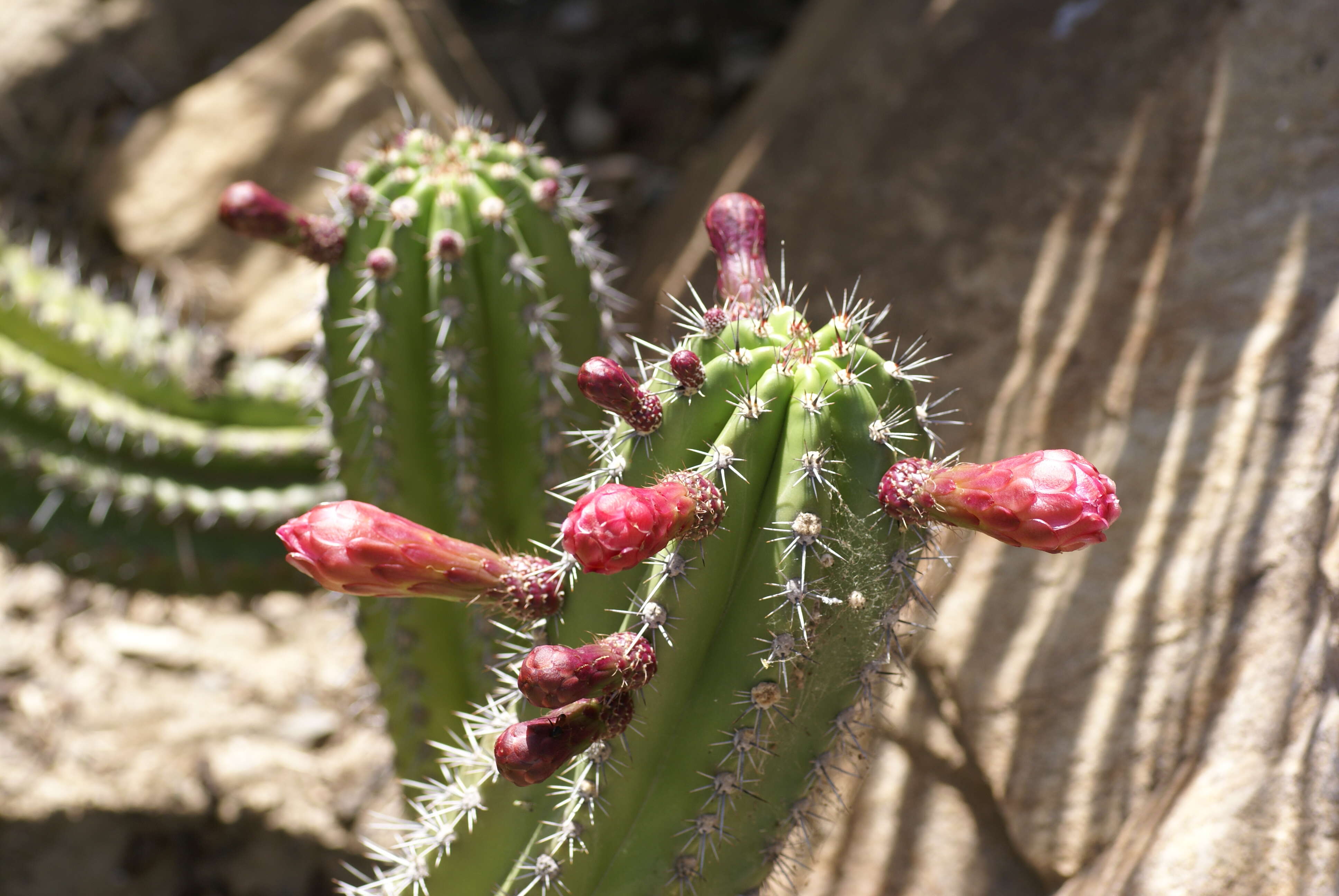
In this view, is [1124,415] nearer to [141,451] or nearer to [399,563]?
[399,563]

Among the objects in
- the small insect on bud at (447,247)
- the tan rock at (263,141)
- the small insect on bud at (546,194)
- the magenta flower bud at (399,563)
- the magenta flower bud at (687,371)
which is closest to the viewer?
the magenta flower bud at (399,563)

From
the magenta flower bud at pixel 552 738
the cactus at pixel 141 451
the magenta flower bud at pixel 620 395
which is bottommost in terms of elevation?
the cactus at pixel 141 451

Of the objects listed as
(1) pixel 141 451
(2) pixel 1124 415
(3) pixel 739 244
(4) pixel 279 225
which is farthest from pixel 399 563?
(2) pixel 1124 415

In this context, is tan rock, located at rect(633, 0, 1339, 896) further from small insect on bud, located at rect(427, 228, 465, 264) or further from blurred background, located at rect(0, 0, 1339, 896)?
small insect on bud, located at rect(427, 228, 465, 264)

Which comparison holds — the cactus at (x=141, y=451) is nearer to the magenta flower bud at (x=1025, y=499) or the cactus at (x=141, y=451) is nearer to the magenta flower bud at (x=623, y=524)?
the magenta flower bud at (x=623, y=524)

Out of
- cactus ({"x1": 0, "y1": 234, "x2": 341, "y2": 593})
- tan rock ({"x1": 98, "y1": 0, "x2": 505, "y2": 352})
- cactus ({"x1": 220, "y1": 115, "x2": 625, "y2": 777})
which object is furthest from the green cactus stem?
tan rock ({"x1": 98, "y1": 0, "x2": 505, "y2": 352})

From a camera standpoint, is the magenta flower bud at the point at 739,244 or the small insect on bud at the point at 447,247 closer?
the magenta flower bud at the point at 739,244

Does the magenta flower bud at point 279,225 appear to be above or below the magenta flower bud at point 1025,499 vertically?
below

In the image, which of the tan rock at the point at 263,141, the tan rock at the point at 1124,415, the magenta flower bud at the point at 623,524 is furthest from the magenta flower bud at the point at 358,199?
the tan rock at the point at 263,141

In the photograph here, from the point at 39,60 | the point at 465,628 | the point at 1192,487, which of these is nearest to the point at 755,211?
the point at 465,628
